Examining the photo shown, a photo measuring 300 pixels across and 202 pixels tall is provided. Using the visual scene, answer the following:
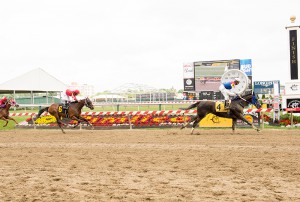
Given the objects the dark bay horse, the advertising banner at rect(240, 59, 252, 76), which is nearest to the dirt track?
the dark bay horse

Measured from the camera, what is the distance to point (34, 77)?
142 feet

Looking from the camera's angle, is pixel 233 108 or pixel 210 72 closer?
pixel 233 108

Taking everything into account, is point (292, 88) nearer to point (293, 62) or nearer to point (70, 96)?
point (293, 62)

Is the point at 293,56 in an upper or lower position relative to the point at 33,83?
upper

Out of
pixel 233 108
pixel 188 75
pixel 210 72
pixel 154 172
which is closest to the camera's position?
pixel 154 172

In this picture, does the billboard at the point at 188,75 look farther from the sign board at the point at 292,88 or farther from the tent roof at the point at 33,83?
the tent roof at the point at 33,83

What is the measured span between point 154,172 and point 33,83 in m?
38.6

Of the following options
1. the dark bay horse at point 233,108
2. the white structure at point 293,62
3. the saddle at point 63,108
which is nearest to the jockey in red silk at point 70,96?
the saddle at point 63,108

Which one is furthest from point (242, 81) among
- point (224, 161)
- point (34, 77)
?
point (34, 77)

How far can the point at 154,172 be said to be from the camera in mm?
7102

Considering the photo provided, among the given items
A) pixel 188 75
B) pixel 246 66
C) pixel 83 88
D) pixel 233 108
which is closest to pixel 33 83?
pixel 188 75

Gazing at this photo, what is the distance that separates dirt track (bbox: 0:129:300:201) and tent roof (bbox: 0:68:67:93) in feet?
105

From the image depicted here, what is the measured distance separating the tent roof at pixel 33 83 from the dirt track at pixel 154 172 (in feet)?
105

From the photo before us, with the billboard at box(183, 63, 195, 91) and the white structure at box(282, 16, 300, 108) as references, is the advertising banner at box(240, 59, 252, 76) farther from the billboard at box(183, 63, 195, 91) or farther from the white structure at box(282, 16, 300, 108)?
the white structure at box(282, 16, 300, 108)
